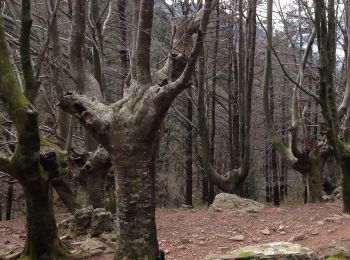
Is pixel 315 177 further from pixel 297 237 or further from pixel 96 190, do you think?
pixel 96 190

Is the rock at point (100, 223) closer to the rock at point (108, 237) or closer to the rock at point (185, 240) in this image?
the rock at point (108, 237)

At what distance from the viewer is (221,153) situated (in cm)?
2178

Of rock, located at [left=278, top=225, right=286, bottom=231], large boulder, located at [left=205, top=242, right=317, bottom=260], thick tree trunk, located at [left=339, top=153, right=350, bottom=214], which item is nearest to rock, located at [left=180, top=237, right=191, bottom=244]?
rock, located at [left=278, top=225, right=286, bottom=231]

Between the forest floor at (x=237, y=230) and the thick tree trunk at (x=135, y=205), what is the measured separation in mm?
1607

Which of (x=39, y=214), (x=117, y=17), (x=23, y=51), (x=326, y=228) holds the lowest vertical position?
(x=326, y=228)

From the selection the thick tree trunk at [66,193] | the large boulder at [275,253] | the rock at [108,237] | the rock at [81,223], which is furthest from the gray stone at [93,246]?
the thick tree trunk at [66,193]

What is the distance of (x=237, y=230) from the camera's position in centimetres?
817

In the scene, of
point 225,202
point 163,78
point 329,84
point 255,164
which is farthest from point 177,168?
point 163,78

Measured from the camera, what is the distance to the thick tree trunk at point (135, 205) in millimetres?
4930

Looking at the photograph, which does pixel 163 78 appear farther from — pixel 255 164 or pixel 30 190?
pixel 255 164

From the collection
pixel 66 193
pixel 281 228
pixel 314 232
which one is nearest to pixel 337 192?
pixel 281 228

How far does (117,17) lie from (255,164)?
10.9 metres

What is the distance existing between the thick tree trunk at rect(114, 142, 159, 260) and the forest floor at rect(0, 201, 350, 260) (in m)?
1.61

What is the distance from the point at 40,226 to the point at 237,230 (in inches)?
146
